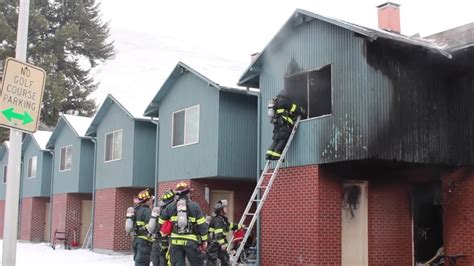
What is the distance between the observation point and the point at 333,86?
44.0 feet

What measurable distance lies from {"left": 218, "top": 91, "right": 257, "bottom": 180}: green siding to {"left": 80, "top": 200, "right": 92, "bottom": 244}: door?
468 inches

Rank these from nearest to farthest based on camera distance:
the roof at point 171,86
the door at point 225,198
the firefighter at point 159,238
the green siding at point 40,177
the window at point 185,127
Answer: the firefighter at point 159,238
the roof at point 171,86
the window at point 185,127
the door at point 225,198
the green siding at point 40,177

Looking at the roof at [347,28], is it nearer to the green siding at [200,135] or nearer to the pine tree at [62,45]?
the green siding at [200,135]

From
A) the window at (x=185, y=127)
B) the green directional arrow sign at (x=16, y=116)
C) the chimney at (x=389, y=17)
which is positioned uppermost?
the chimney at (x=389, y=17)

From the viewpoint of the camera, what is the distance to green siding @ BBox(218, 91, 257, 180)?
17344 mm

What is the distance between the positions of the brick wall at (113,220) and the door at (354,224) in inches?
407

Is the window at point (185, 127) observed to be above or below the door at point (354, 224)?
above

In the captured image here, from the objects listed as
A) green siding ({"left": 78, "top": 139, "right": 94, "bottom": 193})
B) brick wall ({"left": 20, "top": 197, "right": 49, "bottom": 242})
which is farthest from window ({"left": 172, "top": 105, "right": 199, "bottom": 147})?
brick wall ({"left": 20, "top": 197, "right": 49, "bottom": 242})

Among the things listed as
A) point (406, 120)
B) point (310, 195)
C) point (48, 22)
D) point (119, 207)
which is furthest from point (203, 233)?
point (48, 22)

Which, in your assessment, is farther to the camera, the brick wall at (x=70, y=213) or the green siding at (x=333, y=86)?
the brick wall at (x=70, y=213)

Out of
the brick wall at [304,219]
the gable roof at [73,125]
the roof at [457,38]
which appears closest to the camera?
the roof at [457,38]

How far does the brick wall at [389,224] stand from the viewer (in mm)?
14492

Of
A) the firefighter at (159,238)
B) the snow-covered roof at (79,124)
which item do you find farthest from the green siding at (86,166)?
the firefighter at (159,238)

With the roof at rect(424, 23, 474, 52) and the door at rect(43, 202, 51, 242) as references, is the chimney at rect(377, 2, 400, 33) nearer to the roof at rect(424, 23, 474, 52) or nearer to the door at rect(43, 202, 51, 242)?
the roof at rect(424, 23, 474, 52)
